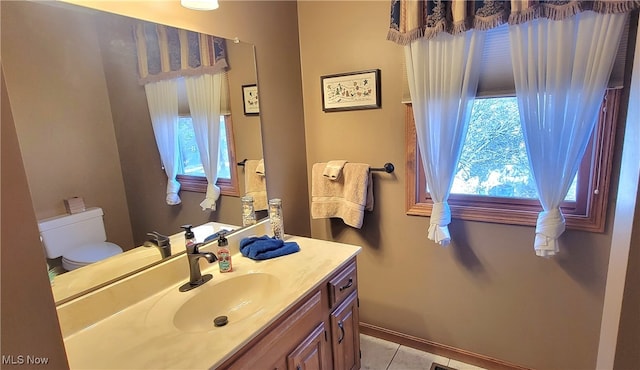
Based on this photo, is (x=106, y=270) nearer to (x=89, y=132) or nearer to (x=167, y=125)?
(x=89, y=132)

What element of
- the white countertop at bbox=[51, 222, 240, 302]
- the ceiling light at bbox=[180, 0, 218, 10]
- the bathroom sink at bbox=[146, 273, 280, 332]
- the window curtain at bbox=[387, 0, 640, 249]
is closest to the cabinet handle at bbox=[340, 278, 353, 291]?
the bathroom sink at bbox=[146, 273, 280, 332]

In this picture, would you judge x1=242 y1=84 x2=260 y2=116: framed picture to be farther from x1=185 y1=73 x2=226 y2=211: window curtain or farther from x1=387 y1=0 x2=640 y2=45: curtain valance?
x1=387 y1=0 x2=640 y2=45: curtain valance

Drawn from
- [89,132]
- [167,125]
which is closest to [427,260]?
[167,125]

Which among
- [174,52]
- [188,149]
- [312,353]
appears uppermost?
[174,52]

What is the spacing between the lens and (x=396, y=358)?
2.14m

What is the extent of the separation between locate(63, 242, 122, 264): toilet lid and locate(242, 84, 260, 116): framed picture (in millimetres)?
905

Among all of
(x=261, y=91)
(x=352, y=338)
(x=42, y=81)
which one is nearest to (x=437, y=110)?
(x=261, y=91)

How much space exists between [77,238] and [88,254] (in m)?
0.08

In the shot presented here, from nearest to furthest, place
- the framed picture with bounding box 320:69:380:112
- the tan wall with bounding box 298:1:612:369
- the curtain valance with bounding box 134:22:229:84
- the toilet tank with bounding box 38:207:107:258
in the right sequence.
Result: 1. the toilet tank with bounding box 38:207:107:258
2. the curtain valance with bounding box 134:22:229:84
3. the tan wall with bounding box 298:1:612:369
4. the framed picture with bounding box 320:69:380:112

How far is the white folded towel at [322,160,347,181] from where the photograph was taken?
2061mm

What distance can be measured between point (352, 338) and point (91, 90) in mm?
1608

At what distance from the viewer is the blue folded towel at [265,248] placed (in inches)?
66.1

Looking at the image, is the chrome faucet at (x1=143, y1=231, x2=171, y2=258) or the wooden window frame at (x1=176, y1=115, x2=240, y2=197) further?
the wooden window frame at (x1=176, y1=115, x2=240, y2=197)

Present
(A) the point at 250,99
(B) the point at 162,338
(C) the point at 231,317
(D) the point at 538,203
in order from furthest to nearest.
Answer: (A) the point at 250,99 → (D) the point at 538,203 → (C) the point at 231,317 → (B) the point at 162,338
